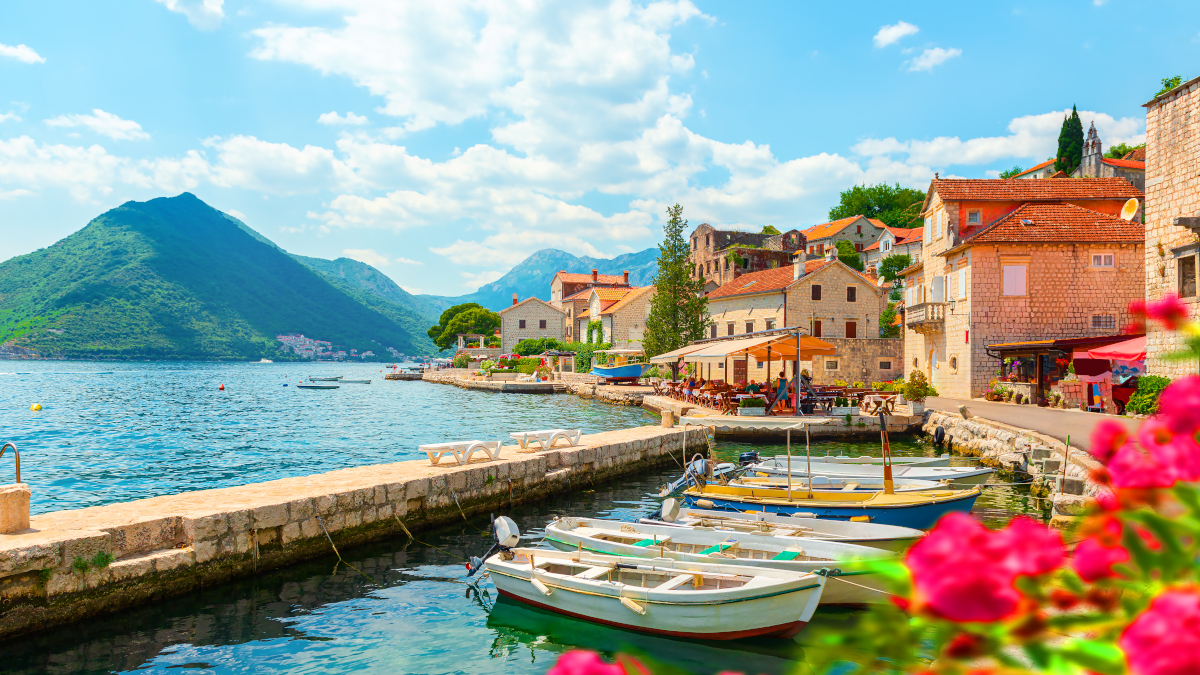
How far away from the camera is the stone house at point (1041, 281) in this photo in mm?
28688

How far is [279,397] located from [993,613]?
57.0 meters

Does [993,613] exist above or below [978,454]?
above

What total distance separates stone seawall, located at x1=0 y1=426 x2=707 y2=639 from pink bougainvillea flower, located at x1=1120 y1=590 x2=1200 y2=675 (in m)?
9.98

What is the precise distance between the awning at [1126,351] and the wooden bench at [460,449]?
62.4ft

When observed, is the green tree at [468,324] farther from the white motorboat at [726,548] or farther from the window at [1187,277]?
the white motorboat at [726,548]

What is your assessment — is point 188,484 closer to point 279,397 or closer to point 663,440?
point 663,440

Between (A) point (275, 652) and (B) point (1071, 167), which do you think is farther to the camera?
(B) point (1071, 167)

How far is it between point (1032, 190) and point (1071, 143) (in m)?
47.7

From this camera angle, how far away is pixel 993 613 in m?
0.88

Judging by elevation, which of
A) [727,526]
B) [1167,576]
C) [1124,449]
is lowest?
[727,526]

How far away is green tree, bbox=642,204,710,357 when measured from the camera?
48688mm

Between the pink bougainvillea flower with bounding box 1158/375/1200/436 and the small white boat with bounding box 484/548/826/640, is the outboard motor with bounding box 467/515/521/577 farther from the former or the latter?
the pink bougainvillea flower with bounding box 1158/375/1200/436

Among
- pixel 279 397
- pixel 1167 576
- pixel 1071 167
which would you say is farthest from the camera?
pixel 1071 167

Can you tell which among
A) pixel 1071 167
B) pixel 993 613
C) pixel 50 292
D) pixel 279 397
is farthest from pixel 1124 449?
pixel 50 292
